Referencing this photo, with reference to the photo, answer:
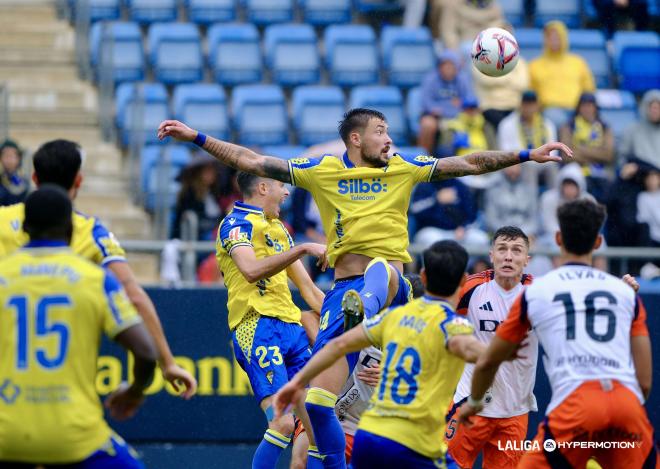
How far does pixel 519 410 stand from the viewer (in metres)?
9.23

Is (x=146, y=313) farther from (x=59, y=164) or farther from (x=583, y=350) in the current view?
(x=583, y=350)

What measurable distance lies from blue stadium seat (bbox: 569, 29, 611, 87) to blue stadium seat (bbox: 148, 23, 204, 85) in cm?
553

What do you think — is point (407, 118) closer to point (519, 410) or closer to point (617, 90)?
point (617, 90)

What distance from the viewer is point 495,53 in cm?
977

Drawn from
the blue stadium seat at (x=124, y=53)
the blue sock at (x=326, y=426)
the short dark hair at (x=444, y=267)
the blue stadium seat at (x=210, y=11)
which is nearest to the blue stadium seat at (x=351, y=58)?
the blue stadium seat at (x=210, y=11)

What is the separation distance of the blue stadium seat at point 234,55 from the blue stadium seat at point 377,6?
6.44 ft

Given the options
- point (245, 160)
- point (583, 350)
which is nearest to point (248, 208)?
point (245, 160)

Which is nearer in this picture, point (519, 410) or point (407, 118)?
point (519, 410)

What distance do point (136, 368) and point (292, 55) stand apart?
1159cm

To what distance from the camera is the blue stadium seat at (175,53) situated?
17.0 m

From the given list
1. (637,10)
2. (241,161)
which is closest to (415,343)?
(241,161)

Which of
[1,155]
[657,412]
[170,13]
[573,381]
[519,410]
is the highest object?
[170,13]

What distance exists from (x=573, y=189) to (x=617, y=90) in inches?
185

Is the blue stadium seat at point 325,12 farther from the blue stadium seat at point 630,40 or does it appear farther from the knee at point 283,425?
the knee at point 283,425
